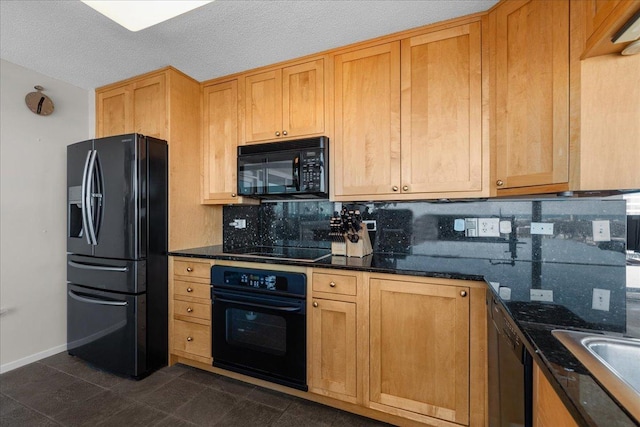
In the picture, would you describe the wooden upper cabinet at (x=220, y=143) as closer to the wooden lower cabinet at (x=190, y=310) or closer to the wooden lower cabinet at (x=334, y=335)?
the wooden lower cabinet at (x=190, y=310)

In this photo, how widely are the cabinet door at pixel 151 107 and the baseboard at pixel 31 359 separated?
78.9 inches

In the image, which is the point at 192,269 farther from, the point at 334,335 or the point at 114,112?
the point at 114,112

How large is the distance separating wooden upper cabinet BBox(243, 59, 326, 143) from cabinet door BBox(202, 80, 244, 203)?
0.15 metres

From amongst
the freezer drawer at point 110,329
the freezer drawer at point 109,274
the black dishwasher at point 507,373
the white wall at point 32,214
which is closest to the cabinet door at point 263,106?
the freezer drawer at point 109,274

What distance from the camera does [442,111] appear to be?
1726mm

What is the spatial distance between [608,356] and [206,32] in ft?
7.79

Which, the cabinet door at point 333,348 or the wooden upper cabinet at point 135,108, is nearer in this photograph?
the cabinet door at point 333,348

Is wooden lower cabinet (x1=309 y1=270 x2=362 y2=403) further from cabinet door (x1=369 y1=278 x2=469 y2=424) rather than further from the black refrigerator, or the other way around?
the black refrigerator

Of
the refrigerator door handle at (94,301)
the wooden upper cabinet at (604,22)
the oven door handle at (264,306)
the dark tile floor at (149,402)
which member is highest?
the wooden upper cabinet at (604,22)

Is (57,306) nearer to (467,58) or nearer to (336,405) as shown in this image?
(336,405)

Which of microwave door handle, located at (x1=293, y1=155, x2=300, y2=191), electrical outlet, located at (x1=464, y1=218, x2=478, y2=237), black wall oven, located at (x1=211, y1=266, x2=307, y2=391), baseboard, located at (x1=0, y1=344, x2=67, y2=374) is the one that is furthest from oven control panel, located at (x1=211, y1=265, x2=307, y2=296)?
baseboard, located at (x1=0, y1=344, x2=67, y2=374)

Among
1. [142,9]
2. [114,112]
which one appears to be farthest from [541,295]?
[114,112]

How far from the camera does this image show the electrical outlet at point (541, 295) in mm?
1104

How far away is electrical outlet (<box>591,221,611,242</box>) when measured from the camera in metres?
1.61
